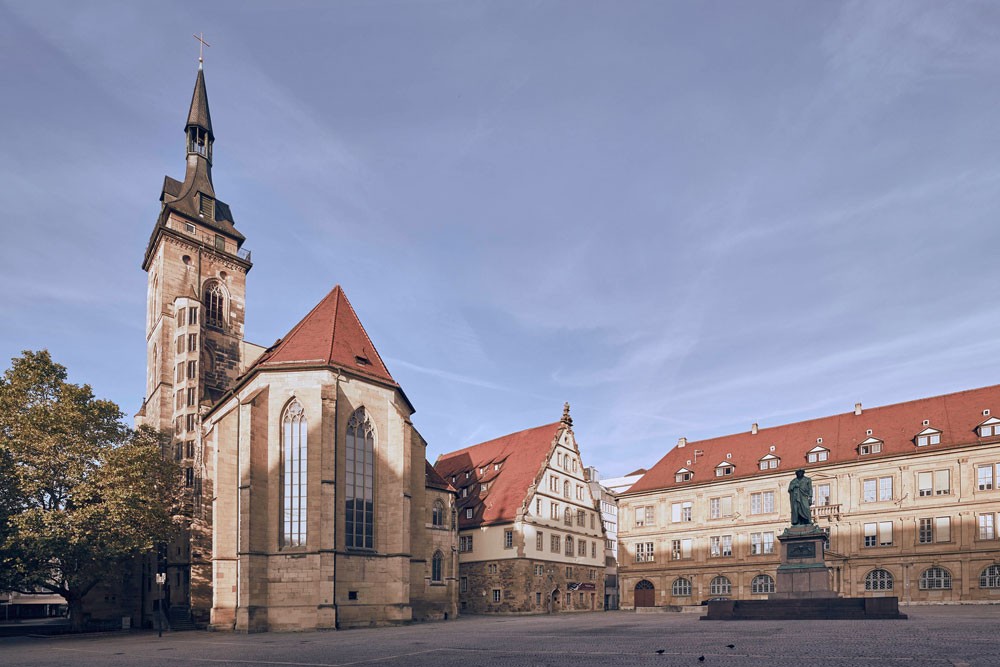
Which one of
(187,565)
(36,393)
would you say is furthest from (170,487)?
(36,393)

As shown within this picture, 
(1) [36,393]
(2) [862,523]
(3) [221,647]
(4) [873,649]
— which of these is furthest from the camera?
(2) [862,523]

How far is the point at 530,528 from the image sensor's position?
52.2 m

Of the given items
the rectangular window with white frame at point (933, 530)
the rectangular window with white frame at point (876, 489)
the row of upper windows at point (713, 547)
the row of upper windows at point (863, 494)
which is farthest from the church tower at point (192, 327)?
the rectangular window with white frame at point (933, 530)

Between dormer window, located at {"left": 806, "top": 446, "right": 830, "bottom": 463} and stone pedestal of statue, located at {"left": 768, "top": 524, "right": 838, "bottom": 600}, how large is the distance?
24145mm

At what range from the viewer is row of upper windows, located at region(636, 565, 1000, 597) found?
45.6 m

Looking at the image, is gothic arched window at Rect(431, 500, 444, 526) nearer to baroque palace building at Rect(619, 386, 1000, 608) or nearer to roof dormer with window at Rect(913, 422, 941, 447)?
baroque palace building at Rect(619, 386, 1000, 608)

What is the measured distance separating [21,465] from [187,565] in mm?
13411

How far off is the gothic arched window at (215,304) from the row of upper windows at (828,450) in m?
38.6

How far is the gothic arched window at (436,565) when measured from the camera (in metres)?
45.9

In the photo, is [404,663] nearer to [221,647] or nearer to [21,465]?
[221,647]

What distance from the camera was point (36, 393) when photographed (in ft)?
117

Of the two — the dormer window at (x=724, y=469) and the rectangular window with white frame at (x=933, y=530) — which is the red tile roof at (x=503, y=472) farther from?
the rectangular window with white frame at (x=933, y=530)

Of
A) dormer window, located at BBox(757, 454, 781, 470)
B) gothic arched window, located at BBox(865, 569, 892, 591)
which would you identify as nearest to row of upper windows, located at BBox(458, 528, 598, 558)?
dormer window, located at BBox(757, 454, 781, 470)

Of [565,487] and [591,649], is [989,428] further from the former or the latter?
[591,649]
